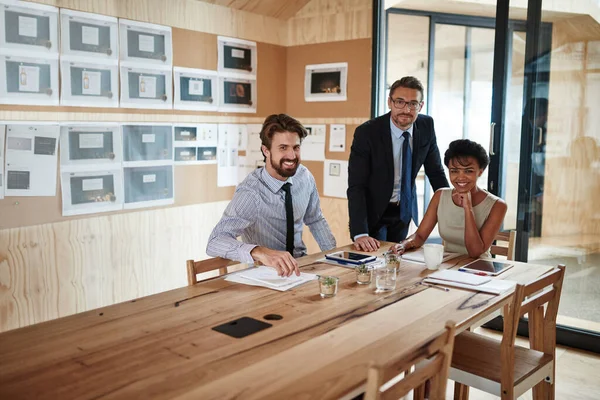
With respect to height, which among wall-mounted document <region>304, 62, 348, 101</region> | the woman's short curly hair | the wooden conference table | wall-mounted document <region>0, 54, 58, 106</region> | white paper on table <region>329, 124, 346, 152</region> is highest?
wall-mounted document <region>304, 62, 348, 101</region>

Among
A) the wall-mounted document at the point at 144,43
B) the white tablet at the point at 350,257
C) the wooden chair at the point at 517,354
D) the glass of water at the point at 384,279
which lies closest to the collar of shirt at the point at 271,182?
the white tablet at the point at 350,257

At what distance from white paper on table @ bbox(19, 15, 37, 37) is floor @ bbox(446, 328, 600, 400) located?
2720 millimetres

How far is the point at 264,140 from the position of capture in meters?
2.70

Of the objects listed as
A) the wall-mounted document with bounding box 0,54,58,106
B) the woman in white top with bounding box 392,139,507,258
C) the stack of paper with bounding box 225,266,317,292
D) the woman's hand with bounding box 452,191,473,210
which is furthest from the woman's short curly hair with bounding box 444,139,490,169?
the wall-mounted document with bounding box 0,54,58,106

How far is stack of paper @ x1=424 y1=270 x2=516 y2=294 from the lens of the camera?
2.09m

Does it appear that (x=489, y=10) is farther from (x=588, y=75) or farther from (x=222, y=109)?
(x=222, y=109)

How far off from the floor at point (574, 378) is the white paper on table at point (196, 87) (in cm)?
232

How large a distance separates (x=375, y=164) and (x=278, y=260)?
1.19 meters

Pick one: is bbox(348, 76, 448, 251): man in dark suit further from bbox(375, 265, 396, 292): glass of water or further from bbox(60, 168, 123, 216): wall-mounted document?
bbox(60, 168, 123, 216): wall-mounted document

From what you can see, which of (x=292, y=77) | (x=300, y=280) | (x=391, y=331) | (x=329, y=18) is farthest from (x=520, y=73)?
(x=391, y=331)

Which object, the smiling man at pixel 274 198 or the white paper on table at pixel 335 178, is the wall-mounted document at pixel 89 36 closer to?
the smiling man at pixel 274 198

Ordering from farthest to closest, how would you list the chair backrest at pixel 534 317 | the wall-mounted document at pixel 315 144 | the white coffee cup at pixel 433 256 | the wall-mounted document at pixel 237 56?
the wall-mounted document at pixel 315 144, the wall-mounted document at pixel 237 56, the white coffee cup at pixel 433 256, the chair backrest at pixel 534 317

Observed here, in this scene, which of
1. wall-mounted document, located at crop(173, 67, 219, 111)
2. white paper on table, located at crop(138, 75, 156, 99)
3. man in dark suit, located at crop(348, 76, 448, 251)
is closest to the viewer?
man in dark suit, located at crop(348, 76, 448, 251)

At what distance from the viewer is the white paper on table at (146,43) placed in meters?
3.49
